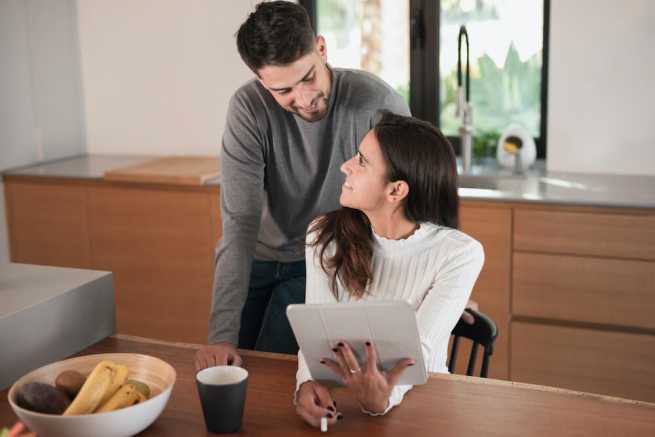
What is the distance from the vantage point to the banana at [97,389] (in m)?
1.39

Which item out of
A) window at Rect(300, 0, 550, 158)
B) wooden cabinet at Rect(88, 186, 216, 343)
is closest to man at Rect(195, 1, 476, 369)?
wooden cabinet at Rect(88, 186, 216, 343)

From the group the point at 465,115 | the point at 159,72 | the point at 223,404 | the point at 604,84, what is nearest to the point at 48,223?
the point at 159,72

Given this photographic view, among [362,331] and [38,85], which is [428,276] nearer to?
[362,331]

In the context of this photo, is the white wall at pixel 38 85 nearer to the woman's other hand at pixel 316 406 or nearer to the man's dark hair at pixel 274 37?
the man's dark hair at pixel 274 37

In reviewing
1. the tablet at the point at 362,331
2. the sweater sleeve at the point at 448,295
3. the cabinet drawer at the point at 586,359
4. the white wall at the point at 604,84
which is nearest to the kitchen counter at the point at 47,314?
the tablet at the point at 362,331

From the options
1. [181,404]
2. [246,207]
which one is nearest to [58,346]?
[181,404]

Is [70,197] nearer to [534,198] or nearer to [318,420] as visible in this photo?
[534,198]

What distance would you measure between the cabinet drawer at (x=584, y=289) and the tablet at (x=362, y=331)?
5.36ft

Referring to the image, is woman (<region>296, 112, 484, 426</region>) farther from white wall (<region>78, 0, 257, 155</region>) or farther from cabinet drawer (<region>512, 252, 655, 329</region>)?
white wall (<region>78, 0, 257, 155</region>)

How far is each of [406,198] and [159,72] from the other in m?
2.42

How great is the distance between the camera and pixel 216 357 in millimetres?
1714

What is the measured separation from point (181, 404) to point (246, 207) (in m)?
0.68

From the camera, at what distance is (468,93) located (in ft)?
11.4

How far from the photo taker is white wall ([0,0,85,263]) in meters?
3.89
